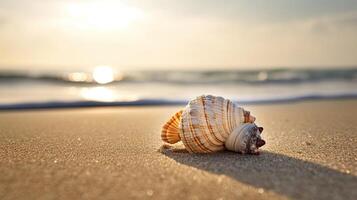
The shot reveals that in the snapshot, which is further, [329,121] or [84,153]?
[329,121]

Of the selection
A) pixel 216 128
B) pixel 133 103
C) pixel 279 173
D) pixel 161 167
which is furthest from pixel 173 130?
pixel 133 103

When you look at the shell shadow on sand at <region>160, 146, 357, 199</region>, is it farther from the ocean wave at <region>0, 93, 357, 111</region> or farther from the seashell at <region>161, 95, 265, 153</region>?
the ocean wave at <region>0, 93, 357, 111</region>

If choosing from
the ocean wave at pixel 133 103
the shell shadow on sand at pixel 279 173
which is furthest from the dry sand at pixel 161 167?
the ocean wave at pixel 133 103

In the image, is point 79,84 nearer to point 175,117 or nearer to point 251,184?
point 175,117

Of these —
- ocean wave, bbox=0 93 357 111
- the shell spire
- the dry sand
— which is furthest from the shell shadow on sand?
ocean wave, bbox=0 93 357 111

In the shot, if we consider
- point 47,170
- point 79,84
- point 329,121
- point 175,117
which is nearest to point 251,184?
point 175,117
